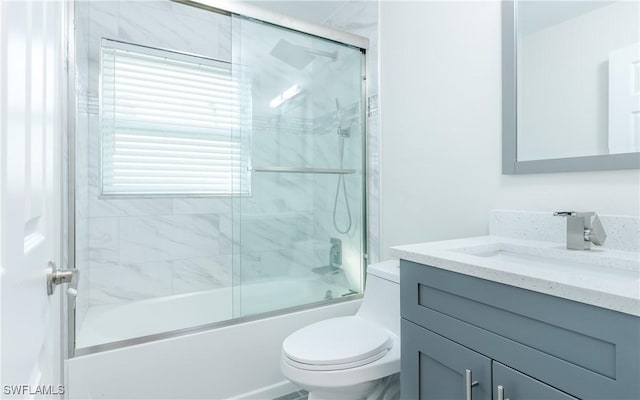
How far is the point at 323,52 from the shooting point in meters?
2.04

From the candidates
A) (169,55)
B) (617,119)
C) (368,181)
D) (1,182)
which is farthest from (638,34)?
(169,55)

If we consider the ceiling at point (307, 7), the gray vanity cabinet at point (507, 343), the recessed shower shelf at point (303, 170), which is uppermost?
the ceiling at point (307, 7)

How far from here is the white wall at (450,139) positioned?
1225 millimetres

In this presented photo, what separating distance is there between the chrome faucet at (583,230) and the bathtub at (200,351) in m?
1.34

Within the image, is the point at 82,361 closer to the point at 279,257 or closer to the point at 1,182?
the point at 279,257

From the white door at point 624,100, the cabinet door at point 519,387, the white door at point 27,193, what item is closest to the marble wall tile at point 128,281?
the white door at point 27,193

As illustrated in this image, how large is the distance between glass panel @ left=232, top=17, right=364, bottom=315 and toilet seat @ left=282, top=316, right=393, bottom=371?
451mm

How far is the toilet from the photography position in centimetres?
124

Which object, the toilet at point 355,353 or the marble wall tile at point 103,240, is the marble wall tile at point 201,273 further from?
the toilet at point 355,353

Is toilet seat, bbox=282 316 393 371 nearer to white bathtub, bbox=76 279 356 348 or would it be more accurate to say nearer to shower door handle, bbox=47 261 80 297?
white bathtub, bbox=76 279 356 348

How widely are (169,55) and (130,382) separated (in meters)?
2.08

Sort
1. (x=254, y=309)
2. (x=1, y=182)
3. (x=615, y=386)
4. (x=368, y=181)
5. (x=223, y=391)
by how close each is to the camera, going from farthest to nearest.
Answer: (x=368, y=181)
(x=254, y=309)
(x=223, y=391)
(x=615, y=386)
(x=1, y=182)

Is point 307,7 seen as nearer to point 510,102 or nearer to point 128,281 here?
point 510,102

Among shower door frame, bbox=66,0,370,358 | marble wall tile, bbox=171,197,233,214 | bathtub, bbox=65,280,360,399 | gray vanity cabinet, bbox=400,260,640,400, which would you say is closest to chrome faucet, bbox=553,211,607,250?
gray vanity cabinet, bbox=400,260,640,400
